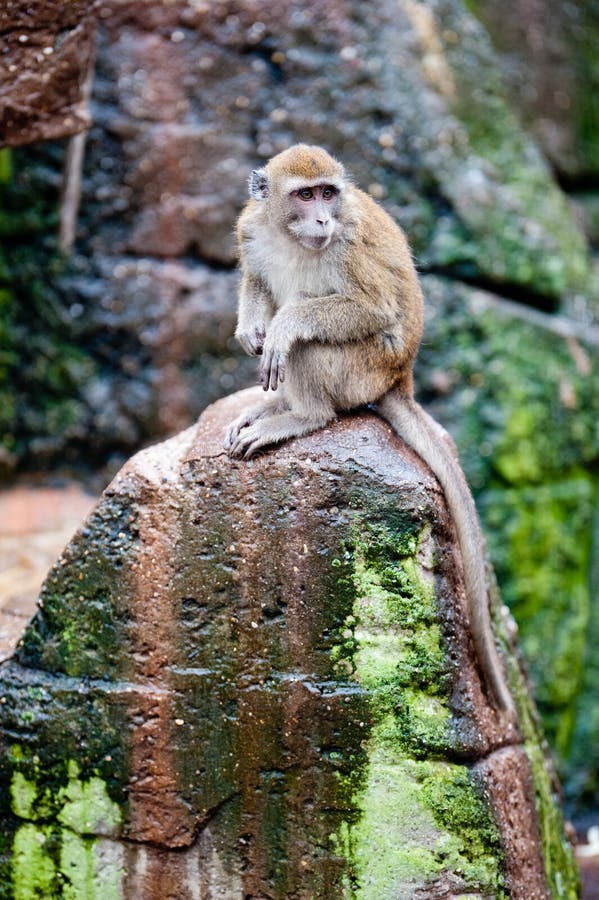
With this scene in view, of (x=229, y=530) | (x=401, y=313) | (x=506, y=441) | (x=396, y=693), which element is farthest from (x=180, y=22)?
(x=396, y=693)

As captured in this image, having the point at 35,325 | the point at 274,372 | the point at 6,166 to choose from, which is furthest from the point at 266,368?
the point at 6,166

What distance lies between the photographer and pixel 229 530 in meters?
4.44

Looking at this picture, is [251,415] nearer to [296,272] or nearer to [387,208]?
[296,272]

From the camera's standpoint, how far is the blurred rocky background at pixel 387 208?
828 cm

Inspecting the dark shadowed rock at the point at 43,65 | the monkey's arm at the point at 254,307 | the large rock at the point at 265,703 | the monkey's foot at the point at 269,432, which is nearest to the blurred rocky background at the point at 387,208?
the dark shadowed rock at the point at 43,65

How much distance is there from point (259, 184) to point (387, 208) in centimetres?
347

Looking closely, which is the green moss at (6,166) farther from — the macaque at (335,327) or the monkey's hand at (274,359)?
the monkey's hand at (274,359)

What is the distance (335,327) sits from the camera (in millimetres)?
4625

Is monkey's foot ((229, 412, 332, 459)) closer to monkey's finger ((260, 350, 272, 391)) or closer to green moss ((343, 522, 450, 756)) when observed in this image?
monkey's finger ((260, 350, 272, 391))

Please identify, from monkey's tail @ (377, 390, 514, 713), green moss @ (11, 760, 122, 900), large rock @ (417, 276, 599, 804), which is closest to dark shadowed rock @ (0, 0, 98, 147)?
monkey's tail @ (377, 390, 514, 713)

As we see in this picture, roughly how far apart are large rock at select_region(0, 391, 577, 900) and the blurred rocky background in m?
3.92

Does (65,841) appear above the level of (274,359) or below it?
below

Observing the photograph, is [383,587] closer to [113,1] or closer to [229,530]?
[229,530]

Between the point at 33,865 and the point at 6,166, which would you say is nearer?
the point at 33,865
